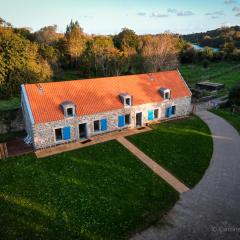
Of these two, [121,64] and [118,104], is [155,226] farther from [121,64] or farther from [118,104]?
[121,64]

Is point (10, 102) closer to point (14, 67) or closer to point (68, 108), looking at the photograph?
point (14, 67)

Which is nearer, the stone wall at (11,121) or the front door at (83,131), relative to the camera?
the front door at (83,131)

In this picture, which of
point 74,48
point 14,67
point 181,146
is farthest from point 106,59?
point 181,146

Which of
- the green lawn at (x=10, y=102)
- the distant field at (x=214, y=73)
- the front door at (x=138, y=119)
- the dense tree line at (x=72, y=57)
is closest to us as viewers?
the front door at (x=138, y=119)

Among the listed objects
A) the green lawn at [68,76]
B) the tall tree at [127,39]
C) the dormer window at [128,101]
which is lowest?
the green lawn at [68,76]

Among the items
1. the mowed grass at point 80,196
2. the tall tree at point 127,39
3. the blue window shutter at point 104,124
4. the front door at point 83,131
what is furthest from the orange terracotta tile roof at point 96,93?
the tall tree at point 127,39

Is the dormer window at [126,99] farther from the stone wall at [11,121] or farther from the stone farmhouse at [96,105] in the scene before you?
the stone wall at [11,121]
